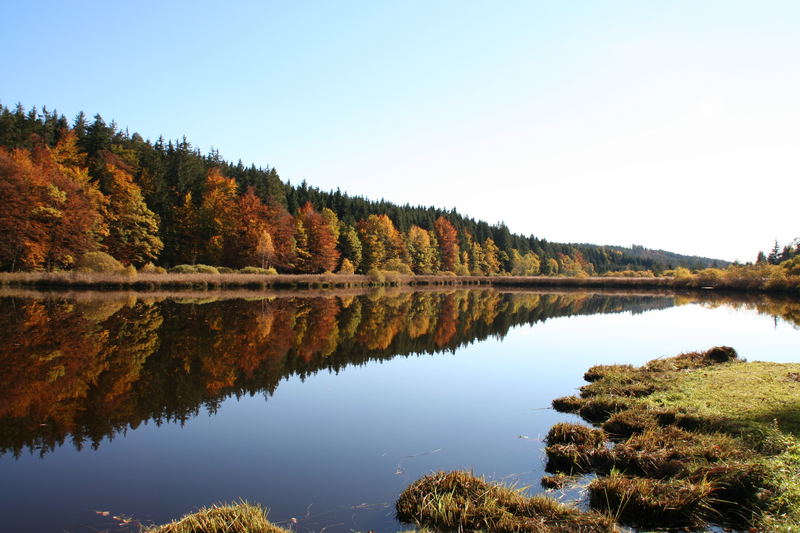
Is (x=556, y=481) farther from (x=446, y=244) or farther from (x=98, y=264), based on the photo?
(x=446, y=244)

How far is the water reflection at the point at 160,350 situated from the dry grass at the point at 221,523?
4.00 m

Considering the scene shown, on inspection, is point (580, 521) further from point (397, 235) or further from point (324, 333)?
point (397, 235)

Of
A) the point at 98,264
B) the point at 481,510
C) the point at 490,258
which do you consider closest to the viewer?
the point at 481,510

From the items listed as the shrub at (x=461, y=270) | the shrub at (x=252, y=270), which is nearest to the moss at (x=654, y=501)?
the shrub at (x=252, y=270)

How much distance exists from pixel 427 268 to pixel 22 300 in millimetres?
68417

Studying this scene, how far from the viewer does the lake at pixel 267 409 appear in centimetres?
591

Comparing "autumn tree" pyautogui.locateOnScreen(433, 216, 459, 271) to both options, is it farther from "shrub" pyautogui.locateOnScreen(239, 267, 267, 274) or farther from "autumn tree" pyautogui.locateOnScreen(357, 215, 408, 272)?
"shrub" pyautogui.locateOnScreen(239, 267, 267, 274)

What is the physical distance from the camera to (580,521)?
4859 mm

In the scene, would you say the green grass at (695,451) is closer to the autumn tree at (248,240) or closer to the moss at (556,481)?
the moss at (556,481)

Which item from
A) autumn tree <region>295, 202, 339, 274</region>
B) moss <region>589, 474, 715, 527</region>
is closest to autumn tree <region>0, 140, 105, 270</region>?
autumn tree <region>295, 202, 339, 274</region>

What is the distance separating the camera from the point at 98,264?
3944cm

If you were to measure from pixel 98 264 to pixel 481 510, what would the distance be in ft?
140

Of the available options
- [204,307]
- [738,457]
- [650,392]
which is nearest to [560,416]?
[650,392]

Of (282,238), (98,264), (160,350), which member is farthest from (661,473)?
(282,238)
